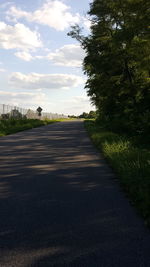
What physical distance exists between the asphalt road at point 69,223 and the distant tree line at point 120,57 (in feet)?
32.8

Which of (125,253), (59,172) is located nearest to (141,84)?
(59,172)

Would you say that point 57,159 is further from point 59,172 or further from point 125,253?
point 125,253

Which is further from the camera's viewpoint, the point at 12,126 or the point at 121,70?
the point at 12,126

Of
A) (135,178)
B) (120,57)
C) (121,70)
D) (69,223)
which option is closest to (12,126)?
(121,70)

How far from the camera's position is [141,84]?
68.8 feet

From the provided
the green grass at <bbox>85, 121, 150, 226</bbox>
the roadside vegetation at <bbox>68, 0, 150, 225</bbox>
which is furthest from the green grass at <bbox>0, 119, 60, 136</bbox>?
the green grass at <bbox>85, 121, 150, 226</bbox>

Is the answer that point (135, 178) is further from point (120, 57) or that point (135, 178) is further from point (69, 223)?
point (120, 57)

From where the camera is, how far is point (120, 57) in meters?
20.9

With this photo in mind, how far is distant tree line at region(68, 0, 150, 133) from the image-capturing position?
16.4 m

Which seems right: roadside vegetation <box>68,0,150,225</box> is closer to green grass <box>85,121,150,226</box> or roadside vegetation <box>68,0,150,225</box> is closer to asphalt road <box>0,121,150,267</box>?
green grass <box>85,121,150,226</box>

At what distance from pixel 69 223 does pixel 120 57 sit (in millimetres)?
18526

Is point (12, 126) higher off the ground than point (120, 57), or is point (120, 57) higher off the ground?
point (120, 57)

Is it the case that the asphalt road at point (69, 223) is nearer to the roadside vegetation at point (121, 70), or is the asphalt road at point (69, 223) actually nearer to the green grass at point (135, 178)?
the green grass at point (135, 178)

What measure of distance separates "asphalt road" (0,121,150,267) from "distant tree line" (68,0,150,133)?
9993 millimetres
